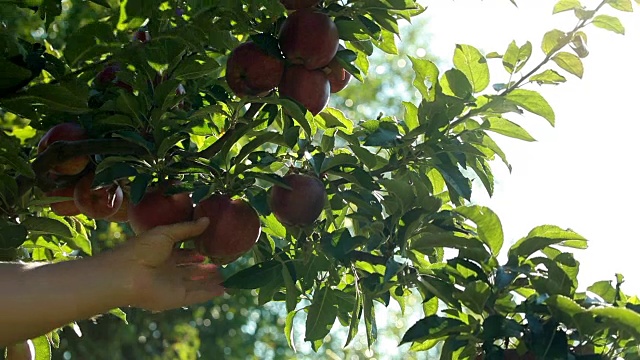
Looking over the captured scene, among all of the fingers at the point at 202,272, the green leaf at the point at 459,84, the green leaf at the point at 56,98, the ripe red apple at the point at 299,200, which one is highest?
the green leaf at the point at 459,84

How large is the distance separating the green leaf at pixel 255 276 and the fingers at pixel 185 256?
8 cm

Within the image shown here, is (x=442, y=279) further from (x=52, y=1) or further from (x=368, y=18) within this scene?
(x=52, y=1)

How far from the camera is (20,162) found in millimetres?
1125

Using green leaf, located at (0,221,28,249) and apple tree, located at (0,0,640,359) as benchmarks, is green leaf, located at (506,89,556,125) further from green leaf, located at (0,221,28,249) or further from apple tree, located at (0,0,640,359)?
green leaf, located at (0,221,28,249)

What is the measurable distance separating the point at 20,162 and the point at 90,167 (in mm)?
121

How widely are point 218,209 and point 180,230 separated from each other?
54mm

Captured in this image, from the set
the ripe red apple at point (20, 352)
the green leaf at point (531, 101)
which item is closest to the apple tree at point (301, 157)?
the green leaf at point (531, 101)

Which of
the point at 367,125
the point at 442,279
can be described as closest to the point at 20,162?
the point at 367,125

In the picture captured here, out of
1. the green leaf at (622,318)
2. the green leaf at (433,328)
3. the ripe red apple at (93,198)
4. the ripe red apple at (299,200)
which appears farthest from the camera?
the ripe red apple at (93,198)

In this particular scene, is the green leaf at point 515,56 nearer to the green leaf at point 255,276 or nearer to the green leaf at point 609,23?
the green leaf at point 609,23

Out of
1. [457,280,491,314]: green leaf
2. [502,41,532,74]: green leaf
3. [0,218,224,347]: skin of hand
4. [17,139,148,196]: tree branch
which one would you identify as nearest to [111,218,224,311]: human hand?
[0,218,224,347]: skin of hand

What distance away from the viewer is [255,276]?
44.3 inches

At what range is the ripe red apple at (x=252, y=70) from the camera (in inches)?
44.6

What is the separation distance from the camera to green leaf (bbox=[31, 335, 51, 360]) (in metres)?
1.39
